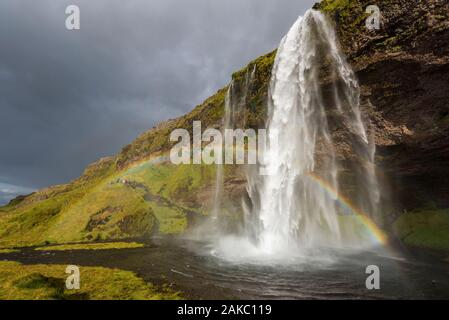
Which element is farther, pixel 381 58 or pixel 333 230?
pixel 333 230

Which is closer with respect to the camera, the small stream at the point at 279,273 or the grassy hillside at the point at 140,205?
the small stream at the point at 279,273

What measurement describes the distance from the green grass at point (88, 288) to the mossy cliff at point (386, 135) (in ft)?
102

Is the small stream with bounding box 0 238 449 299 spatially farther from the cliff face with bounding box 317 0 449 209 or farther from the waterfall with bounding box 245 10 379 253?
the cliff face with bounding box 317 0 449 209

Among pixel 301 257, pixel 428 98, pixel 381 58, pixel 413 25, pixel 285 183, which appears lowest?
pixel 301 257

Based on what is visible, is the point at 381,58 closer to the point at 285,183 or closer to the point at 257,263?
→ the point at 285,183

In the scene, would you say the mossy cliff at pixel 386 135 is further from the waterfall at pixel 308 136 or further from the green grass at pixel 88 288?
the green grass at pixel 88 288

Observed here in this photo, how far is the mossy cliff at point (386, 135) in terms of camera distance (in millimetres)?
33531

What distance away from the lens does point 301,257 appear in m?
32.7

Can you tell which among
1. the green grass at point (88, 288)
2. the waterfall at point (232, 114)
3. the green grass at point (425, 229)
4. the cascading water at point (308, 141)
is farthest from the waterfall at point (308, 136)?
the green grass at point (88, 288)

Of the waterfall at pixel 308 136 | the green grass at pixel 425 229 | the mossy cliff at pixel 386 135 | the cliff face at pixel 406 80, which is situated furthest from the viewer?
the waterfall at pixel 308 136
